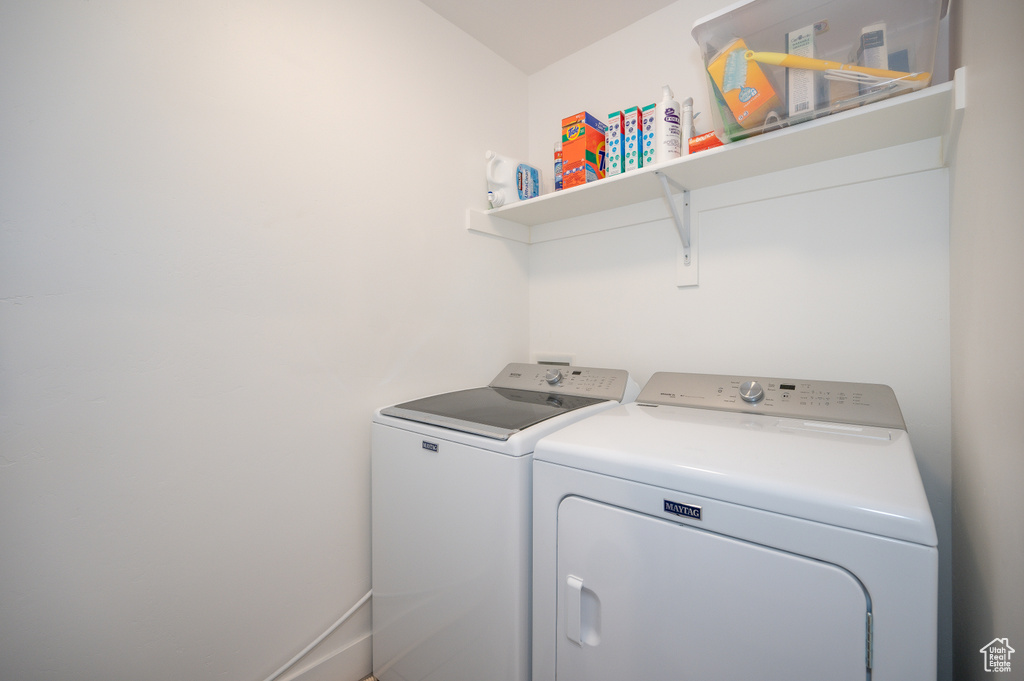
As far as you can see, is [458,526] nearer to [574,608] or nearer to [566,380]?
[574,608]

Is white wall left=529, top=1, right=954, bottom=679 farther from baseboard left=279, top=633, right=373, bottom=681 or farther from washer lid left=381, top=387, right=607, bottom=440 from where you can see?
baseboard left=279, top=633, right=373, bottom=681

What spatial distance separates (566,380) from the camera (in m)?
1.63

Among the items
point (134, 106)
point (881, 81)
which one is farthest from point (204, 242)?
point (881, 81)

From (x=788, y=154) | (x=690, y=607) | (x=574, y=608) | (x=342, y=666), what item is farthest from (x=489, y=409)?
(x=788, y=154)

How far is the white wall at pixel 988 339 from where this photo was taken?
596 millimetres

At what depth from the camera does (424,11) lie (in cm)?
166

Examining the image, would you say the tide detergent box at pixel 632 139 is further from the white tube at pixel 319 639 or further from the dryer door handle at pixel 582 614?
the white tube at pixel 319 639

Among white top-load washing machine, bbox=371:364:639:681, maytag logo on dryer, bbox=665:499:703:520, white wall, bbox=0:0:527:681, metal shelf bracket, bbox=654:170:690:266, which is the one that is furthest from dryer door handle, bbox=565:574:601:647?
metal shelf bracket, bbox=654:170:690:266

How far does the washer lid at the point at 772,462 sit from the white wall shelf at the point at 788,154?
782 millimetres

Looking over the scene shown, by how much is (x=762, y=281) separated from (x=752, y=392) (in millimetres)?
449

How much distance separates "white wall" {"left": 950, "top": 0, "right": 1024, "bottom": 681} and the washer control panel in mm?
846

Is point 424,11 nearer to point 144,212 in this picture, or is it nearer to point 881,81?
point 144,212

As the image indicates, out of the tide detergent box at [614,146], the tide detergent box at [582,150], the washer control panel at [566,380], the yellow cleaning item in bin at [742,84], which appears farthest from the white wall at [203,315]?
the yellow cleaning item in bin at [742,84]

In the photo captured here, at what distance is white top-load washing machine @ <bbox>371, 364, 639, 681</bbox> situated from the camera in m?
1.03
